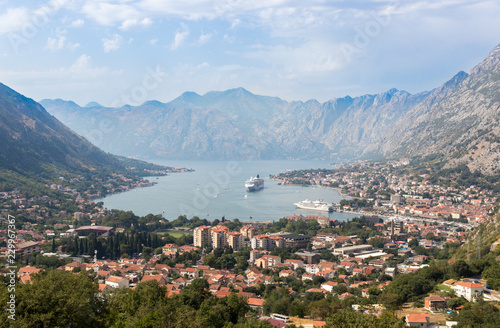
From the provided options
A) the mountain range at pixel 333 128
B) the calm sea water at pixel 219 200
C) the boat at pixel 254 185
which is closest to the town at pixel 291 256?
the calm sea water at pixel 219 200

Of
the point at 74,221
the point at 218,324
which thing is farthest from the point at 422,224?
the point at 218,324

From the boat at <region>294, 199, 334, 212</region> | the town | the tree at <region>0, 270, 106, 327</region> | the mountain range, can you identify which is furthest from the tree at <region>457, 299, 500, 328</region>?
the mountain range

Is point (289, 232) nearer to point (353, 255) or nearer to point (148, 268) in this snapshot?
point (353, 255)

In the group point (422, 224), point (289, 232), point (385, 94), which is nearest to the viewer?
point (289, 232)

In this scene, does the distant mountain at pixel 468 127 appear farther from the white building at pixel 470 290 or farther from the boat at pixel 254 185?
the white building at pixel 470 290

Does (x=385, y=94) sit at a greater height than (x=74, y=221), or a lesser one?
greater

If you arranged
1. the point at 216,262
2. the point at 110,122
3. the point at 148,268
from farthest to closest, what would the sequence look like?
1. the point at 110,122
2. the point at 216,262
3. the point at 148,268

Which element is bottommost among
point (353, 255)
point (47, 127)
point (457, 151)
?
point (353, 255)
